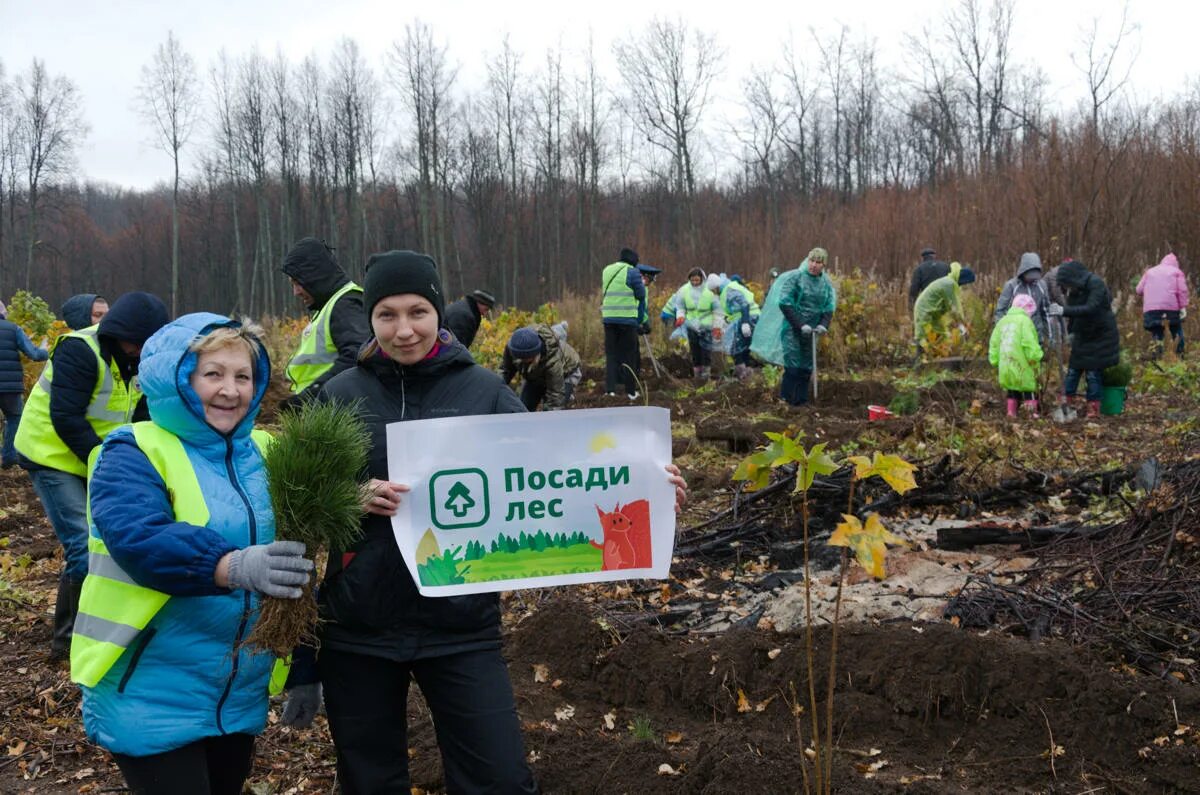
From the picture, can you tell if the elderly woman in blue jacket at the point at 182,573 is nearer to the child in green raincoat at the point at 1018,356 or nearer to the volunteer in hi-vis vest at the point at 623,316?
the child in green raincoat at the point at 1018,356

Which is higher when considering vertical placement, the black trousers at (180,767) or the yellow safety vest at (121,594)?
the yellow safety vest at (121,594)

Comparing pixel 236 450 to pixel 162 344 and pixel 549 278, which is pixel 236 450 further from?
pixel 549 278

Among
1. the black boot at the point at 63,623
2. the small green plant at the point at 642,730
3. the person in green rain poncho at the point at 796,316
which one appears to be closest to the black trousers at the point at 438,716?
the small green plant at the point at 642,730

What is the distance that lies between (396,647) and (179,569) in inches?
23.5

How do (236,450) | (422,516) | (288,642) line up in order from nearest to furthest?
(288,642) → (236,450) → (422,516)

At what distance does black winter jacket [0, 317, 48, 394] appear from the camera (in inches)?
413

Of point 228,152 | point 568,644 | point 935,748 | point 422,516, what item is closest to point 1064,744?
point 935,748

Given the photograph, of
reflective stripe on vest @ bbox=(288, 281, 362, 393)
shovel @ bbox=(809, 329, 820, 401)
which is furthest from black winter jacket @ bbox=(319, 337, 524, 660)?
shovel @ bbox=(809, 329, 820, 401)

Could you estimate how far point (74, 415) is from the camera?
4461mm

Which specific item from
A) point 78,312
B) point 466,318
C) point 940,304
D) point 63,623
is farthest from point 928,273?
point 63,623

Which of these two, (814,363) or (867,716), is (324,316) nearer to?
(867,716)

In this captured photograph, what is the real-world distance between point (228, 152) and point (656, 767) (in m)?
49.4

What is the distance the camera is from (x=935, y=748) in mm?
3760

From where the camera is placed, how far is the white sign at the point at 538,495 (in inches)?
103
